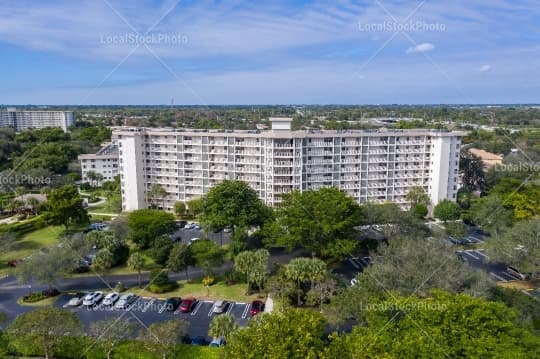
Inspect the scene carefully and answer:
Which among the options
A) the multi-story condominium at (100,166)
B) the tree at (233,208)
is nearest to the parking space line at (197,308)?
the tree at (233,208)

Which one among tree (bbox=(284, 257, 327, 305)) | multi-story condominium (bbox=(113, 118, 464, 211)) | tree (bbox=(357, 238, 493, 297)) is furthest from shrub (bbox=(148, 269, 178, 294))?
multi-story condominium (bbox=(113, 118, 464, 211))

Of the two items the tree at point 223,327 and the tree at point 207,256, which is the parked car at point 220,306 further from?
the tree at point 223,327

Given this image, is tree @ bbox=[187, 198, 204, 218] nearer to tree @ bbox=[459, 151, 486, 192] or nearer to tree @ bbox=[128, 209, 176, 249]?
tree @ bbox=[128, 209, 176, 249]

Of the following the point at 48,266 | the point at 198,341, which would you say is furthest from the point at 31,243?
the point at 198,341

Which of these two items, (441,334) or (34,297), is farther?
(34,297)

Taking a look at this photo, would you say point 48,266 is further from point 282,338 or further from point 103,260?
point 282,338

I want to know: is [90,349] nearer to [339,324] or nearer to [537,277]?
[339,324]
